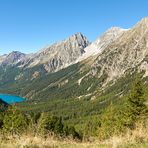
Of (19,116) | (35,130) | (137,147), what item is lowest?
(137,147)

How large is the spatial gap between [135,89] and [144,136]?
35.2 meters

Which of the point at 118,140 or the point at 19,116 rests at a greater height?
the point at 19,116

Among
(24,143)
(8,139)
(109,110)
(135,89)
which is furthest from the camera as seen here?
(109,110)

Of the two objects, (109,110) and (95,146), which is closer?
(95,146)

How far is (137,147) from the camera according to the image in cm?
1234

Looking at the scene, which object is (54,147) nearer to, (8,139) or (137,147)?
(8,139)

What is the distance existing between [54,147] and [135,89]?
37316 millimetres

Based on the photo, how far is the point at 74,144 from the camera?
14023 mm

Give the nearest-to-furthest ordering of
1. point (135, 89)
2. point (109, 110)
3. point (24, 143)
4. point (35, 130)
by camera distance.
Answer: point (24, 143) < point (35, 130) < point (135, 89) < point (109, 110)

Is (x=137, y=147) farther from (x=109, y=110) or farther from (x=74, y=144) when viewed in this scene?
(x=109, y=110)

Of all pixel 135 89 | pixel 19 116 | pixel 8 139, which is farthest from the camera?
pixel 19 116

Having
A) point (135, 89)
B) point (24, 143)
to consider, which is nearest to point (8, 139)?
point (24, 143)

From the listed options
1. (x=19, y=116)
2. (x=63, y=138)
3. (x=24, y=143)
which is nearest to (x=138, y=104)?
(x=19, y=116)

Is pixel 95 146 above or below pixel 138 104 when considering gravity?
below
